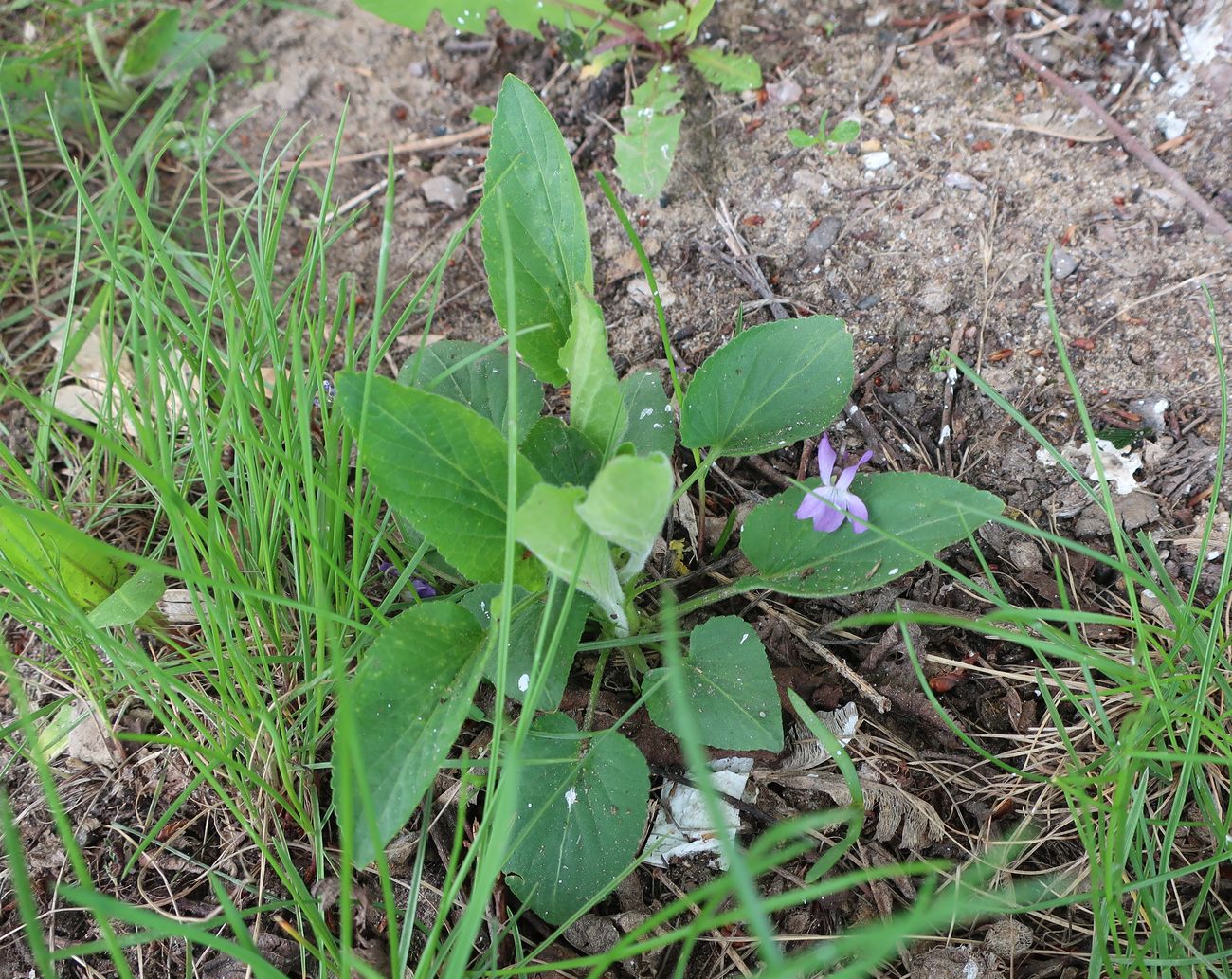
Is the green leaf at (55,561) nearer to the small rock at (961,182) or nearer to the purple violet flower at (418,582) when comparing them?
the purple violet flower at (418,582)

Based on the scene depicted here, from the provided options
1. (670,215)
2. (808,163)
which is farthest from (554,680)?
(808,163)

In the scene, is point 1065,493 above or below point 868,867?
above

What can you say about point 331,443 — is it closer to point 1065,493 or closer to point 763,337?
point 763,337

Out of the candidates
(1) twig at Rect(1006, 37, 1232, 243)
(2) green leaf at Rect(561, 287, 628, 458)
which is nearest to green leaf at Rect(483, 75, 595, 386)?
(2) green leaf at Rect(561, 287, 628, 458)

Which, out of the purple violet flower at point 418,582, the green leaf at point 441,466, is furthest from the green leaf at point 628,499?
the purple violet flower at point 418,582

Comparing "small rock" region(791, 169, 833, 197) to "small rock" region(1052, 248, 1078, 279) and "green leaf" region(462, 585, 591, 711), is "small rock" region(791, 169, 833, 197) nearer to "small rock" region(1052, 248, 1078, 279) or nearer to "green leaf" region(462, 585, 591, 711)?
"small rock" region(1052, 248, 1078, 279)
